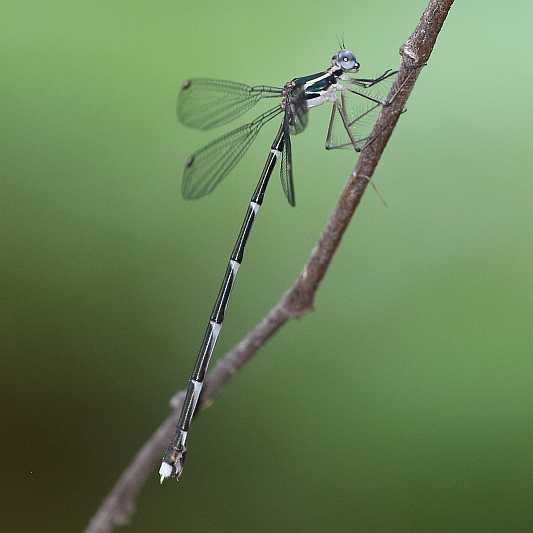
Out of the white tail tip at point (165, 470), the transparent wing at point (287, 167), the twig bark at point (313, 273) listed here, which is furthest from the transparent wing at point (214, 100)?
the white tail tip at point (165, 470)

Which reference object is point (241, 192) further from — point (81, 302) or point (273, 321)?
point (273, 321)

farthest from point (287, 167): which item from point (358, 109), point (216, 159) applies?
point (216, 159)

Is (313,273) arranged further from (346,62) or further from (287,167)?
(346,62)

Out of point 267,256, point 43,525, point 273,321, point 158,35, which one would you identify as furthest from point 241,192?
point 43,525

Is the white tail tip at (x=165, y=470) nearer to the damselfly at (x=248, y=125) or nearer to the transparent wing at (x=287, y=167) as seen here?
the damselfly at (x=248, y=125)

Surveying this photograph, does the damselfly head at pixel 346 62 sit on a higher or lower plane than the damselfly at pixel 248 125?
higher

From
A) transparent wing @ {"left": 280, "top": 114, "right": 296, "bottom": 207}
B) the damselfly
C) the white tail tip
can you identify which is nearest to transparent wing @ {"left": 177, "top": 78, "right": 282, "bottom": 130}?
the damselfly

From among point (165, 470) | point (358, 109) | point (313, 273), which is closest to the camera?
point (313, 273)
